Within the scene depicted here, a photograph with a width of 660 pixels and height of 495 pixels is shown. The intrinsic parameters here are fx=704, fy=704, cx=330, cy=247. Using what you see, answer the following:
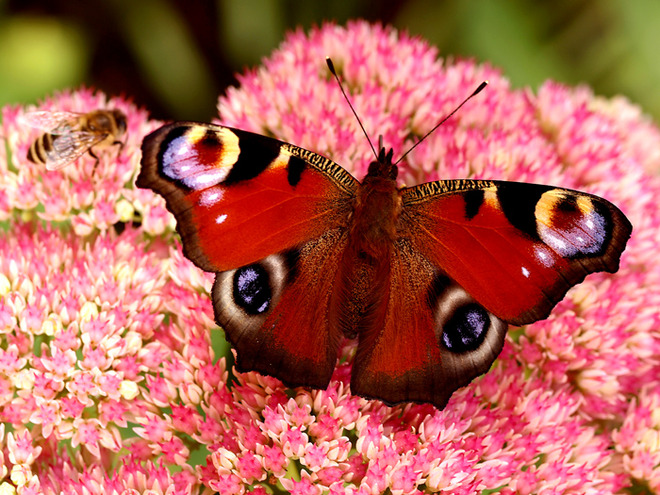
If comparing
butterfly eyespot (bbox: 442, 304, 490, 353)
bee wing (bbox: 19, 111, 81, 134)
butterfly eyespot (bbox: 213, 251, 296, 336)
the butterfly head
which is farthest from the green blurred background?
butterfly eyespot (bbox: 442, 304, 490, 353)

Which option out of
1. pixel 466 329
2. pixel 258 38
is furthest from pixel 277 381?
pixel 258 38

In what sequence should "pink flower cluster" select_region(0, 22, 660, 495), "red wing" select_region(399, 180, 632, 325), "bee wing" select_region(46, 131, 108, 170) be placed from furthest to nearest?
"bee wing" select_region(46, 131, 108, 170)
"pink flower cluster" select_region(0, 22, 660, 495)
"red wing" select_region(399, 180, 632, 325)

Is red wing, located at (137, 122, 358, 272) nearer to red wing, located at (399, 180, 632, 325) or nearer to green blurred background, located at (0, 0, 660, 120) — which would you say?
red wing, located at (399, 180, 632, 325)

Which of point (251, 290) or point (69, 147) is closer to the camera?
point (251, 290)

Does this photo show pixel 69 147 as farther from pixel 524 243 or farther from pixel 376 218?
pixel 524 243

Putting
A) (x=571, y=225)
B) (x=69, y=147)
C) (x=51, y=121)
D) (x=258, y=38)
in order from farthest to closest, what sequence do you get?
(x=258, y=38), (x=51, y=121), (x=69, y=147), (x=571, y=225)

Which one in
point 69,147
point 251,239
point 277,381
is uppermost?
point 251,239
